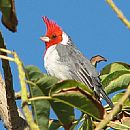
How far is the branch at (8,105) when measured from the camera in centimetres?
134

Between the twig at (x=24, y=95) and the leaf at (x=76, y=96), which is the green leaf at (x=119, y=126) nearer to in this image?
the leaf at (x=76, y=96)

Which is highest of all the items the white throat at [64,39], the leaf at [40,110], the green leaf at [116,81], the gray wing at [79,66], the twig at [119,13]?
the white throat at [64,39]

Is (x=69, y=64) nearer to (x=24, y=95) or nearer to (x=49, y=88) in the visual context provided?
(x=49, y=88)

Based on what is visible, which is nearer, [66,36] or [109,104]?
[109,104]

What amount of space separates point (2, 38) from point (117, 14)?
0.35m

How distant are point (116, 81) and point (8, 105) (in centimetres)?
73

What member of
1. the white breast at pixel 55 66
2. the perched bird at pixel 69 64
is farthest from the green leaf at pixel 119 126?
the white breast at pixel 55 66

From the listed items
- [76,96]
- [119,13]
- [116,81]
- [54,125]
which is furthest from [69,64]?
[119,13]

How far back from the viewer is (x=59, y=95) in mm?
1253

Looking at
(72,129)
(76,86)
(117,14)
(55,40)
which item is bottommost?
(72,129)

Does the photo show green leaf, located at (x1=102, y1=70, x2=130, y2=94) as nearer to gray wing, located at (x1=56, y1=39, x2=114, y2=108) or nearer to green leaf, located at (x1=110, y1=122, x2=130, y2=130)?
green leaf, located at (x1=110, y1=122, x2=130, y2=130)

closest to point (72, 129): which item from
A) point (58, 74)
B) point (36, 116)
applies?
point (36, 116)

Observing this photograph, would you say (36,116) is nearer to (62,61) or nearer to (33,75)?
(33,75)

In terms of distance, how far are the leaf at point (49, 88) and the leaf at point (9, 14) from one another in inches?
6.5
